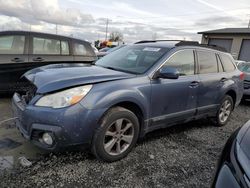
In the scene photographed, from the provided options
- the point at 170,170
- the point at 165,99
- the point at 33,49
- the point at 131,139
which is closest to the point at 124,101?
the point at 131,139

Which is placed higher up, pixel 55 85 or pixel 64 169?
pixel 55 85

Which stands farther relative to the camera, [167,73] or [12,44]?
[12,44]

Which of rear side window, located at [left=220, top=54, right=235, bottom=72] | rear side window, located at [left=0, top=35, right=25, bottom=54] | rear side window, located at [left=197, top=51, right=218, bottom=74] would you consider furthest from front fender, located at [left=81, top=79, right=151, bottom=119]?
rear side window, located at [left=0, top=35, right=25, bottom=54]

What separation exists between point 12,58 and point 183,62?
3.67 m

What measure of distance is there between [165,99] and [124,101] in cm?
80

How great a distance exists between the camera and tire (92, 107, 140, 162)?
3014 millimetres

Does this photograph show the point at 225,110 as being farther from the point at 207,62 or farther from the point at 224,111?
the point at 207,62

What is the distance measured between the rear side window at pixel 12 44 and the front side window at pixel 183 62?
139 inches

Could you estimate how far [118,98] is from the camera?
3.08m

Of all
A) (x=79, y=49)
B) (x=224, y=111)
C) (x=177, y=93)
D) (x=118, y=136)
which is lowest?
(x=224, y=111)

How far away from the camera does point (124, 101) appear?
10.4ft

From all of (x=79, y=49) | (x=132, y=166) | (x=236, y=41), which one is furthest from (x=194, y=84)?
(x=236, y=41)

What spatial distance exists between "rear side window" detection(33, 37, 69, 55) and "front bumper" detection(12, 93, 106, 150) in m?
3.19

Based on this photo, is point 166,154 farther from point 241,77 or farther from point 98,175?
point 241,77
